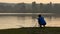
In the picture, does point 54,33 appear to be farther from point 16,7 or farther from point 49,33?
point 16,7

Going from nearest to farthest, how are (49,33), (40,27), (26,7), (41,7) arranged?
(49,33) → (40,27) → (41,7) → (26,7)

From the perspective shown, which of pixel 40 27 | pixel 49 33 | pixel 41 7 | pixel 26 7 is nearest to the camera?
pixel 49 33

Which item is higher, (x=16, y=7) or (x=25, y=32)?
(x=25, y=32)

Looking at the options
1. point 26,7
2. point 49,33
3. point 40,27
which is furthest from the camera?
point 26,7

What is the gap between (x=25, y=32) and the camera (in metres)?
11.1

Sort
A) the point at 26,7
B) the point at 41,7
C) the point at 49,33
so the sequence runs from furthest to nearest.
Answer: the point at 26,7
the point at 41,7
the point at 49,33

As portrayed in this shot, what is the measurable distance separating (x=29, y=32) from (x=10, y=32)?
882mm

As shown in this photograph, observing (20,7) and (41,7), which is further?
(20,7)

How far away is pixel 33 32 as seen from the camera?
439 inches

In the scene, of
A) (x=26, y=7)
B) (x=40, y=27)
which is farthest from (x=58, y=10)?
(x=40, y=27)

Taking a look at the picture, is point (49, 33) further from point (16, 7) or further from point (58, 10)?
point (16, 7)

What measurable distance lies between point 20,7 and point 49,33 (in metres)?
39.9

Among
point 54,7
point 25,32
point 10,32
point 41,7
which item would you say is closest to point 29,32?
point 25,32

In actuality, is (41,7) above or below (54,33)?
below
